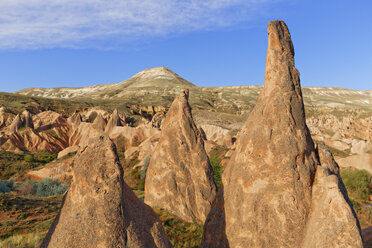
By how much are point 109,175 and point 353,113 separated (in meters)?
138

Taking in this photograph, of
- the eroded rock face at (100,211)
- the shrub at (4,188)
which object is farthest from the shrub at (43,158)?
the eroded rock face at (100,211)

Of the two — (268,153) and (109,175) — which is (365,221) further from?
(109,175)

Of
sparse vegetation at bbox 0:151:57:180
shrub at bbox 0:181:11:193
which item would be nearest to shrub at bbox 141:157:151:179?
shrub at bbox 0:181:11:193

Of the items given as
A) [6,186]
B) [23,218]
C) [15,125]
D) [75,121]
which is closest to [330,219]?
[23,218]

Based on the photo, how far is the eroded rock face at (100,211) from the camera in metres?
5.09

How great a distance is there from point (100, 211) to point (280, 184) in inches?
151

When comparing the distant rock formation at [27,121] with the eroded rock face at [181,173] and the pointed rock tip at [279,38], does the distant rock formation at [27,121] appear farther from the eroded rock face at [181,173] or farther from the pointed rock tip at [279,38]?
the pointed rock tip at [279,38]

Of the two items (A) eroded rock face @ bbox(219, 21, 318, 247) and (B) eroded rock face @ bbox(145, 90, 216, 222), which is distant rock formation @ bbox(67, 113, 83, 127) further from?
(A) eroded rock face @ bbox(219, 21, 318, 247)

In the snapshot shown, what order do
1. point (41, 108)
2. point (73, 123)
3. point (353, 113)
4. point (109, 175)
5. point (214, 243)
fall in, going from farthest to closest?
1. point (353, 113)
2. point (41, 108)
3. point (73, 123)
4. point (214, 243)
5. point (109, 175)

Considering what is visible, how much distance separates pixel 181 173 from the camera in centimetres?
1211

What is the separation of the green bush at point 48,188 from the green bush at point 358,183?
29.6 meters

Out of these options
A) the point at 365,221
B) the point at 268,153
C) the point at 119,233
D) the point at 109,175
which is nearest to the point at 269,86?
the point at 268,153

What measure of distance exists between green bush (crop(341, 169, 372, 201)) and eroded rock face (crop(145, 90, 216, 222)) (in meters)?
22.9

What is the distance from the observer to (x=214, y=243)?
681cm
